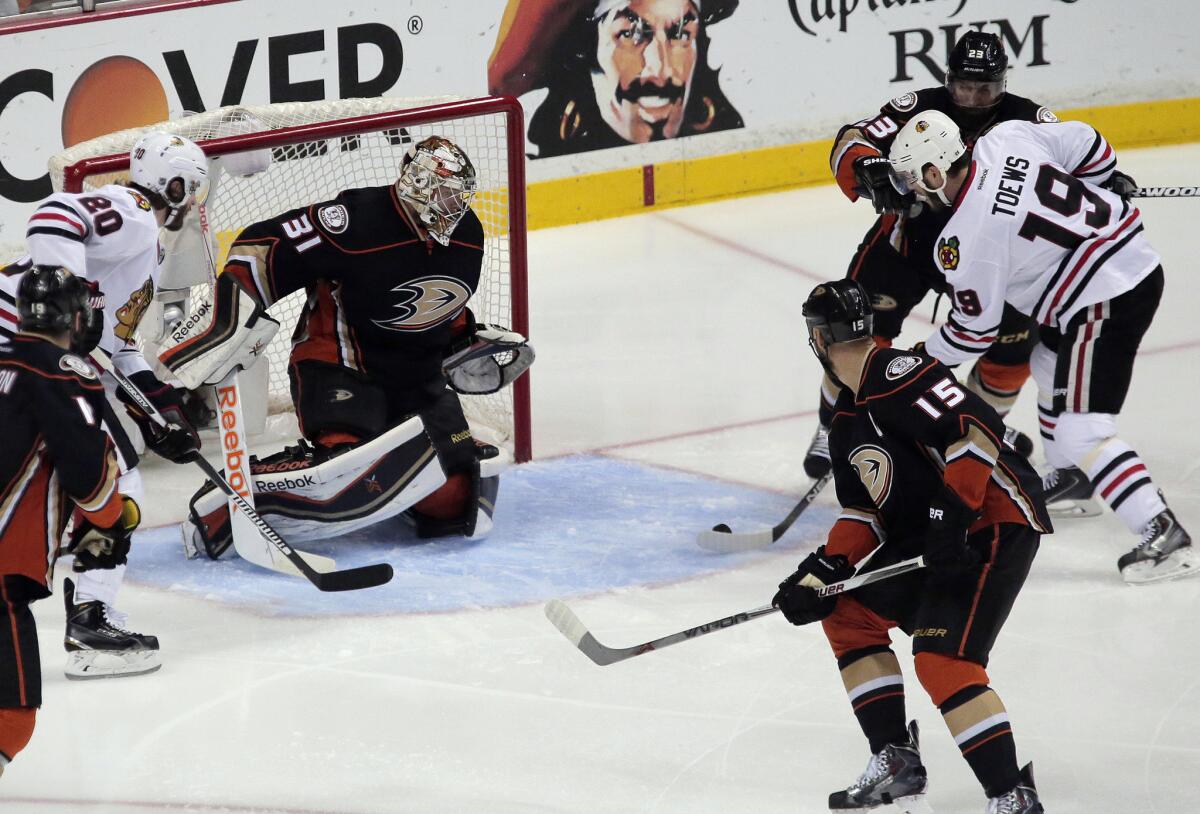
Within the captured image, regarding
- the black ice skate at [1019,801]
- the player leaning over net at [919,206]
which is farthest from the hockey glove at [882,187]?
the black ice skate at [1019,801]

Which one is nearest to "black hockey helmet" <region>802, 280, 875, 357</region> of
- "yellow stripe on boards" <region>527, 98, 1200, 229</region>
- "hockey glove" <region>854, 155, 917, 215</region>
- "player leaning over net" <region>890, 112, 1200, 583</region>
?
"player leaning over net" <region>890, 112, 1200, 583</region>

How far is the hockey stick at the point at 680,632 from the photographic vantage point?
2.89 meters

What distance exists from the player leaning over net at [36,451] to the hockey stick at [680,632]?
88 cm

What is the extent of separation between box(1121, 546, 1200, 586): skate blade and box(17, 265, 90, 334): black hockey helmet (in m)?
2.34

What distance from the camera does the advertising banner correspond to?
5855mm

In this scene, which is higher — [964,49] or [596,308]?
[964,49]

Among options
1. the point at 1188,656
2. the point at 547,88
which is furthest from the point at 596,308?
the point at 1188,656

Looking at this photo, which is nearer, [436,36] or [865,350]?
[865,350]

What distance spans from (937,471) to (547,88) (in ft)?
13.8

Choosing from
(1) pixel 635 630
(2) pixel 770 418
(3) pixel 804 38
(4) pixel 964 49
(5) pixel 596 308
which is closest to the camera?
(1) pixel 635 630

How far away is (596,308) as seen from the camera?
6.17 meters

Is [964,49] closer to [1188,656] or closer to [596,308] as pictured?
[1188,656]

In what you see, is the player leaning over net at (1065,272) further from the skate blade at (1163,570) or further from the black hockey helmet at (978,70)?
the black hockey helmet at (978,70)

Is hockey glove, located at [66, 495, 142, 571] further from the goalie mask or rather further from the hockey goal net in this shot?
the hockey goal net
